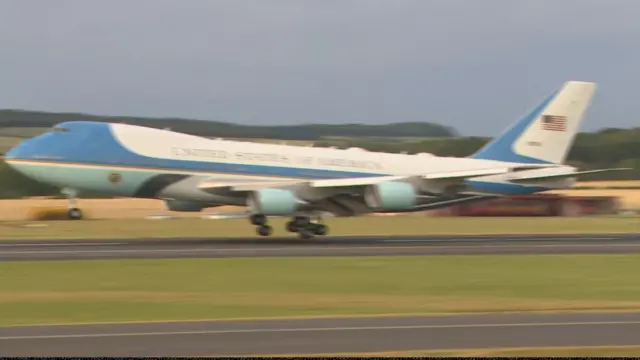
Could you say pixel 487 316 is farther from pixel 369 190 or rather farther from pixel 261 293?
pixel 369 190

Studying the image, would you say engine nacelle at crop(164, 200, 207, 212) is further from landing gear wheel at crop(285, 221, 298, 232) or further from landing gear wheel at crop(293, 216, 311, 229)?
landing gear wheel at crop(293, 216, 311, 229)

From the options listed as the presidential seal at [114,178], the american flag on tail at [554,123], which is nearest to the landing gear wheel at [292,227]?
the presidential seal at [114,178]

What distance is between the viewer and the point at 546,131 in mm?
47656

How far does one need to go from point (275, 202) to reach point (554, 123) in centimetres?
1680

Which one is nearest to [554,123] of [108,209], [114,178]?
[114,178]

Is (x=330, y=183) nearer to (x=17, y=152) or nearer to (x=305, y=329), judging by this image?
(x=17, y=152)

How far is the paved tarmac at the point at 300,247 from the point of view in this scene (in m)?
31.5

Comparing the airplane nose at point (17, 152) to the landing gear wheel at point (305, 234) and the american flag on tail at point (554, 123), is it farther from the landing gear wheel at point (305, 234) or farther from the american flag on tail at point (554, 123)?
the american flag on tail at point (554, 123)

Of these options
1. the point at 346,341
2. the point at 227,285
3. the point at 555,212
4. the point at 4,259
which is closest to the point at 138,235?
the point at 4,259

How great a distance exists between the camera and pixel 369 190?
39.4 meters

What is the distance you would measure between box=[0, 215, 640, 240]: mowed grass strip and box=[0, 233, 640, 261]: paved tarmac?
15.2 feet

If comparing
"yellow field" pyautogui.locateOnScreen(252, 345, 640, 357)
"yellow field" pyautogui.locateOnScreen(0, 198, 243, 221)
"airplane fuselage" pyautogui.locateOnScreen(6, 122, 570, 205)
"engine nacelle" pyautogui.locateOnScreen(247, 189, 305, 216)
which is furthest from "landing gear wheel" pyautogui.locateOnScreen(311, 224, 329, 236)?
"yellow field" pyautogui.locateOnScreen(252, 345, 640, 357)

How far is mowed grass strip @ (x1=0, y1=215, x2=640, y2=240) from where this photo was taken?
143 feet

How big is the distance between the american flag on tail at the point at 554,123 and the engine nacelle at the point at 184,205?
1743 cm
